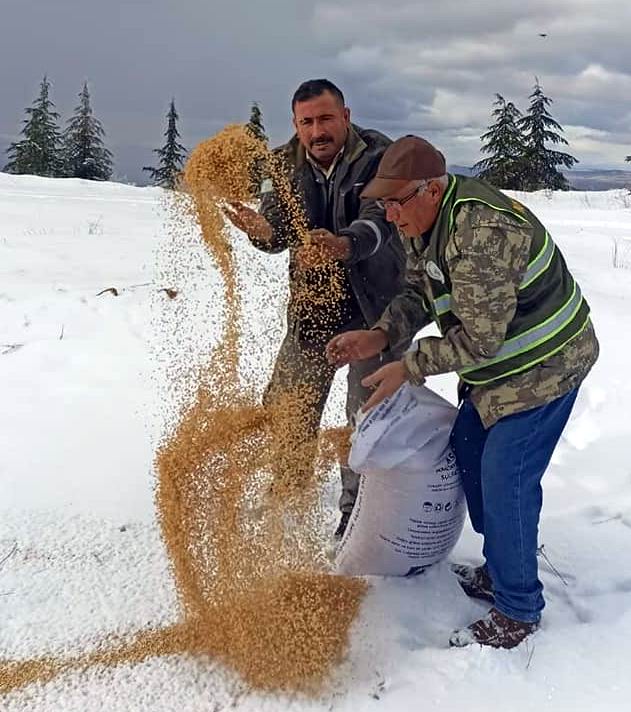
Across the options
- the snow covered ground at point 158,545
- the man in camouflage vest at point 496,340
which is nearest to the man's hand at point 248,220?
the snow covered ground at point 158,545

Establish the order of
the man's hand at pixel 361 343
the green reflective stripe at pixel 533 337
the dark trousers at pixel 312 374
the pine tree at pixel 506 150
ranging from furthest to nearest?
the pine tree at pixel 506 150 < the dark trousers at pixel 312 374 < the man's hand at pixel 361 343 < the green reflective stripe at pixel 533 337

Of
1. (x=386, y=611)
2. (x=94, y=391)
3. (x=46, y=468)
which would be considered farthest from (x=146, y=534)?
(x=94, y=391)

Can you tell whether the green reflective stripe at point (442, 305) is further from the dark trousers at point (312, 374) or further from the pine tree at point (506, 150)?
the pine tree at point (506, 150)

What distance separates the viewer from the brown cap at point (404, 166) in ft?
5.94

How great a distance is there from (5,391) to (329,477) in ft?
6.39

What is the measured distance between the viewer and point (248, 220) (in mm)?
2416

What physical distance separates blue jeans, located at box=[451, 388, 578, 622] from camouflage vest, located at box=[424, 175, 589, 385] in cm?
15

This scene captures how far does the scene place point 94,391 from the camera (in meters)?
4.09

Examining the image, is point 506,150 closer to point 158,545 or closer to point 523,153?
point 523,153

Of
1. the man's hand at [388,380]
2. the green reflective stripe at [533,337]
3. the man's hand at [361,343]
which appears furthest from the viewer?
the man's hand at [361,343]

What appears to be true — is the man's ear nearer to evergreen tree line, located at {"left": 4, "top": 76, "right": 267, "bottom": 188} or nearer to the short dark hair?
the short dark hair

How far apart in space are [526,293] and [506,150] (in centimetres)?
2022

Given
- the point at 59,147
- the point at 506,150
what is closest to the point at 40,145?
the point at 59,147

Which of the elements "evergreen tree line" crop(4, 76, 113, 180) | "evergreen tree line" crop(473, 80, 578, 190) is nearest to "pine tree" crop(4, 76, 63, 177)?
"evergreen tree line" crop(4, 76, 113, 180)
